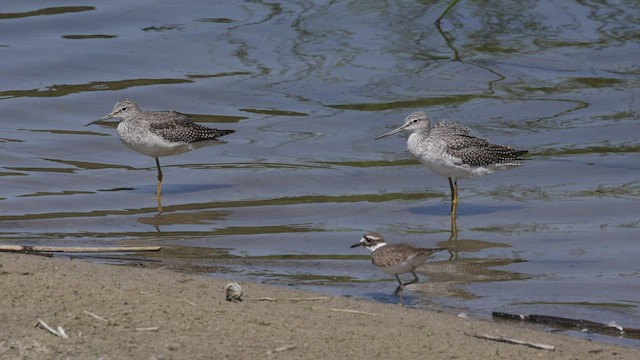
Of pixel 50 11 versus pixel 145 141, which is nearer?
pixel 145 141

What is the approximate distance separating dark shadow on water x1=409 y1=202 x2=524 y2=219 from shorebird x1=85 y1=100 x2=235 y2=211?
2557 mm

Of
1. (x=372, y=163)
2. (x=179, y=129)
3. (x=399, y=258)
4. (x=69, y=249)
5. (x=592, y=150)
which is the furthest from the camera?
(x=592, y=150)

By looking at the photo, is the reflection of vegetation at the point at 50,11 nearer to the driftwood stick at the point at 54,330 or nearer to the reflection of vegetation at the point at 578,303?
the reflection of vegetation at the point at 578,303

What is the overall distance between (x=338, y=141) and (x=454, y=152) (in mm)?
2316

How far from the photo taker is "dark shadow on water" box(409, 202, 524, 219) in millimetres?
11756

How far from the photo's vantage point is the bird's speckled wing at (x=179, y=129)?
13.0 meters

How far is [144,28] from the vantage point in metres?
18.4

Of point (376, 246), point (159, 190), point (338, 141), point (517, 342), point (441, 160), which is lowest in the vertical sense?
point (338, 141)

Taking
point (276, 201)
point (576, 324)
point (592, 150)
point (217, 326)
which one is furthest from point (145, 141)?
point (576, 324)

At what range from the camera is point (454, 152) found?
39.3 ft

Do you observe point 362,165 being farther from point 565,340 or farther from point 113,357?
point 113,357

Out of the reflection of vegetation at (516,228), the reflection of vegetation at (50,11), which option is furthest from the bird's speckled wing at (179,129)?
the reflection of vegetation at (50,11)

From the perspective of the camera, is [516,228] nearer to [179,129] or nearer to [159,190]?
[159,190]

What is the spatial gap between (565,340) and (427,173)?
18.8ft
